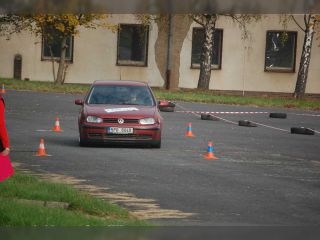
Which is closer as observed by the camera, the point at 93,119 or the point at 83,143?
the point at 93,119

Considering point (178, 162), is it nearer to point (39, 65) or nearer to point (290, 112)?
point (290, 112)

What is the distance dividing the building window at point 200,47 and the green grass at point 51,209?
4066 centimetres

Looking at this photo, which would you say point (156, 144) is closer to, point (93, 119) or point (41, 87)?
point (93, 119)

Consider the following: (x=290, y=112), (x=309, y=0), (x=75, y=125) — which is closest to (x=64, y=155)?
(x=75, y=125)

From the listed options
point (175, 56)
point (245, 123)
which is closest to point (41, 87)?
point (175, 56)

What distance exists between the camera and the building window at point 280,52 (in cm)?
5319

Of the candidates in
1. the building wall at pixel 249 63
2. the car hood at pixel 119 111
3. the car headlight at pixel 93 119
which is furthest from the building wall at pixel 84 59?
the car headlight at pixel 93 119

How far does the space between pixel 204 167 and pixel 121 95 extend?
209 inches

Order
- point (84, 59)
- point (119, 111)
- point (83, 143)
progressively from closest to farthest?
point (83, 143) → point (119, 111) → point (84, 59)

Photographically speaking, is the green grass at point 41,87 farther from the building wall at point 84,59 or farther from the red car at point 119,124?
the red car at point 119,124

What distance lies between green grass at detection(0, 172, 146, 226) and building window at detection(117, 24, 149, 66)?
4113 cm

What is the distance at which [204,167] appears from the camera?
17938mm

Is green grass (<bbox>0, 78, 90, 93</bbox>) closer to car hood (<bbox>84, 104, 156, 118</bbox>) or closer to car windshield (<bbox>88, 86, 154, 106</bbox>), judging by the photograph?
car windshield (<bbox>88, 86, 154, 106</bbox>)

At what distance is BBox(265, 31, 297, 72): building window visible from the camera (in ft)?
174
